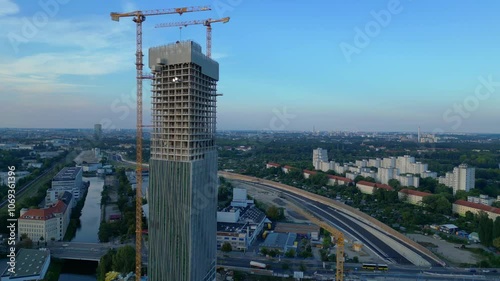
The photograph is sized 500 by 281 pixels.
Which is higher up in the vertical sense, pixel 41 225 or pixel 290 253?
pixel 41 225

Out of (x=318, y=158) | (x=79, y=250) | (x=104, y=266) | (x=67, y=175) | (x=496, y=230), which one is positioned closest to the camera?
(x=104, y=266)

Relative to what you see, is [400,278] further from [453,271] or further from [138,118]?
[138,118]

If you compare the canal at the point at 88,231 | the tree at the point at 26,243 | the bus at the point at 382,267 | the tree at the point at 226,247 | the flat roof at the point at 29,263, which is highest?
the flat roof at the point at 29,263

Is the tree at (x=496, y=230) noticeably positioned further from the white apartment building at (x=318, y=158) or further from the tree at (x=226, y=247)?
the white apartment building at (x=318, y=158)

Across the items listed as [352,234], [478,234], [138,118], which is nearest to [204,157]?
[138,118]

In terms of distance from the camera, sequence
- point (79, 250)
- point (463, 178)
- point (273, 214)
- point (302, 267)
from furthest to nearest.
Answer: point (463, 178), point (273, 214), point (79, 250), point (302, 267)

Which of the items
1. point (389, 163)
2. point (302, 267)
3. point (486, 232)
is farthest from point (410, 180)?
point (302, 267)

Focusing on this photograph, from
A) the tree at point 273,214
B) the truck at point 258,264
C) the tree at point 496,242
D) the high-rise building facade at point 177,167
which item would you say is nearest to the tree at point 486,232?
the tree at point 496,242

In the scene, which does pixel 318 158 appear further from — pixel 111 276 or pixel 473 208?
pixel 111 276
